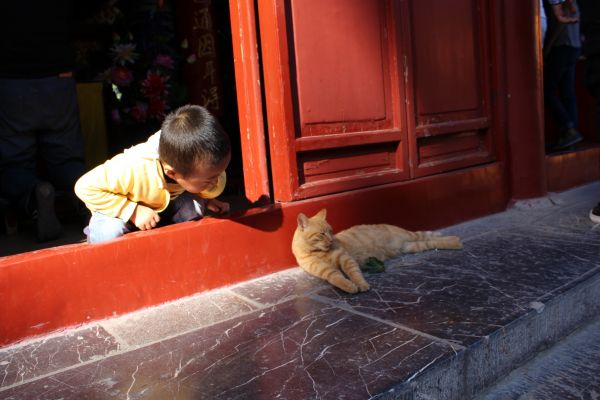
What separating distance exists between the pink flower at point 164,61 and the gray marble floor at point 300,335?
2523 millimetres

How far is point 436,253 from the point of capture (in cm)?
317

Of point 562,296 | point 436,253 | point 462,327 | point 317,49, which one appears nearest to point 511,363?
point 462,327

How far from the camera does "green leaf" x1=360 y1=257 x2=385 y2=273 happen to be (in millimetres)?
2852

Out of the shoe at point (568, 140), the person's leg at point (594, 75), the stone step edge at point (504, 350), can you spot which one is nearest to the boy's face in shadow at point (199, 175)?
the stone step edge at point (504, 350)

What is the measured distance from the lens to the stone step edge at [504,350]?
171cm

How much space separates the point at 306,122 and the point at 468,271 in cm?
126

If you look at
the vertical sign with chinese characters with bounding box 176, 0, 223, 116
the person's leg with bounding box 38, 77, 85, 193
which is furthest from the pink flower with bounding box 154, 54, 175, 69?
the person's leg with bounding box 38, 77, 85, 193

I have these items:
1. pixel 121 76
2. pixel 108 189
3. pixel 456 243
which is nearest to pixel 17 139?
pixel 121 76

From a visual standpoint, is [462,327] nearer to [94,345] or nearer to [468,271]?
[468,271]

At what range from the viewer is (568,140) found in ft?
17.4

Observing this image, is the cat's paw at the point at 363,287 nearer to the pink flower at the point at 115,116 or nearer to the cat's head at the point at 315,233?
the cat's head at the point at 315,233

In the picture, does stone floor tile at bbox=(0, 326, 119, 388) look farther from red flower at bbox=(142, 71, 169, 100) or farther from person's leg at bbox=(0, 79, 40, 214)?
red flower at bbox=(142, 71, 169, 100)

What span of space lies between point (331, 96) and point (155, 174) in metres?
1.23

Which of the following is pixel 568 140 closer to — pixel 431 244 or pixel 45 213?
pixel 431 244
